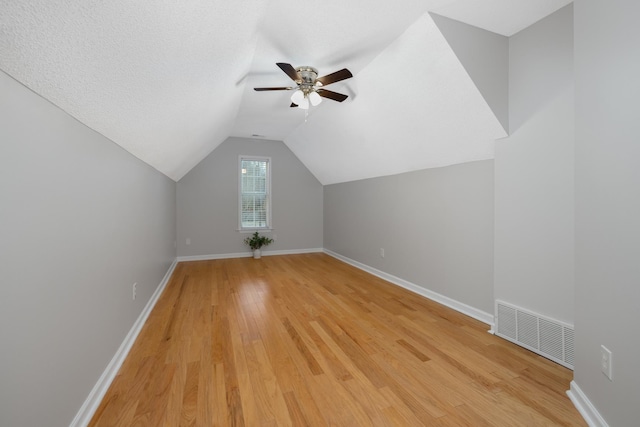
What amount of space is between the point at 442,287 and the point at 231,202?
4372 millimetres

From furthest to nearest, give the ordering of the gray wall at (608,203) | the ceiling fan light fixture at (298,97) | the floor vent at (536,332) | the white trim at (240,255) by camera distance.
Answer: the white trim at (240,255) < the ceiling fan light fixture at (298,97) < the floor vent at (536,332) < the gray wall at (608,203)

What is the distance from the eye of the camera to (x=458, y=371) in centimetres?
178

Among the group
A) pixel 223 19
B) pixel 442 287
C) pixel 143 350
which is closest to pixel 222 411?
pixel 143 350

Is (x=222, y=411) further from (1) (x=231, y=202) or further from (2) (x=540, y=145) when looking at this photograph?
(1) (x=231, y=202)

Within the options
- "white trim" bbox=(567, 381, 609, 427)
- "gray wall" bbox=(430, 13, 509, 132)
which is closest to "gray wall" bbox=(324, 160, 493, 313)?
"gray wall" bbox=(430, 13, 509, 132)

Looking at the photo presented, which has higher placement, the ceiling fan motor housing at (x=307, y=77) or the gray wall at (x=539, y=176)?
the ceiling fan motor housing at (x=307, y=77)

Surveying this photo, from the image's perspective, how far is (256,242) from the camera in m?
5.56

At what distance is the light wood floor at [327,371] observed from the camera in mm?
1411

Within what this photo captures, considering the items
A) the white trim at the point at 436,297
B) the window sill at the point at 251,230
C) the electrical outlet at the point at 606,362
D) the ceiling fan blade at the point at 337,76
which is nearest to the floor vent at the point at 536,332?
the white trim at the point at 436,297

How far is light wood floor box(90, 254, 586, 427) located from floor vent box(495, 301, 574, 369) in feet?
0.28

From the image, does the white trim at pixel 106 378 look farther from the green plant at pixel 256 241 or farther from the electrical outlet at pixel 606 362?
the green plant at pixel 256 241

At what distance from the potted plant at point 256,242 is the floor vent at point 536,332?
4.34 metres

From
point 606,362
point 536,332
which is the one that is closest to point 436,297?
point 536,332

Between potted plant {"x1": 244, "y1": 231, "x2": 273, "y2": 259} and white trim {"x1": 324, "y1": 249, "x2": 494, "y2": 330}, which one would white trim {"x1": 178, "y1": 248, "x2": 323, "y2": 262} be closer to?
potted plant {"x1": 244, "y1": 231, "x2": 273, "y2": 259}
